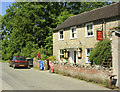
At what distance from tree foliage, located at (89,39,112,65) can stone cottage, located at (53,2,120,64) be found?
1.21 m

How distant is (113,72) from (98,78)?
50.6 inches

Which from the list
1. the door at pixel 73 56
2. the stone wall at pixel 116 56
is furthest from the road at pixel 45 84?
the door at pixel 73 56

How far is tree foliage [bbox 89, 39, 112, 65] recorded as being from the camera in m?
16.0

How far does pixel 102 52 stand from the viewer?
52.9 ft

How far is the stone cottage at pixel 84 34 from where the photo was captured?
18156mm

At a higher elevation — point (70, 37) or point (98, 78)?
point (70, 37)

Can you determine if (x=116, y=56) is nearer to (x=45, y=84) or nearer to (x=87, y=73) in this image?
(x=87, y=73)

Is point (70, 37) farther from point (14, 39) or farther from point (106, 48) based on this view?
point (14, 39)

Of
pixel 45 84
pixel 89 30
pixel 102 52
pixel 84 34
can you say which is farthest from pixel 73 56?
pixel 45 84

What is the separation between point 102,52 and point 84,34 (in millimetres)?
5367

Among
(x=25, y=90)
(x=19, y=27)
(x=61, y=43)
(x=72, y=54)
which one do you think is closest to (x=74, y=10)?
(x=19, y=27)

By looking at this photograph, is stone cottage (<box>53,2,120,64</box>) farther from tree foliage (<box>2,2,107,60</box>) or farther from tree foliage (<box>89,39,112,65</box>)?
tree foliage (<box>2,2,107,60</box>)

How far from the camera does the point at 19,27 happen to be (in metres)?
34.8

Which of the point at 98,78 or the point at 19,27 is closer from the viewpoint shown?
the point at 98,78
